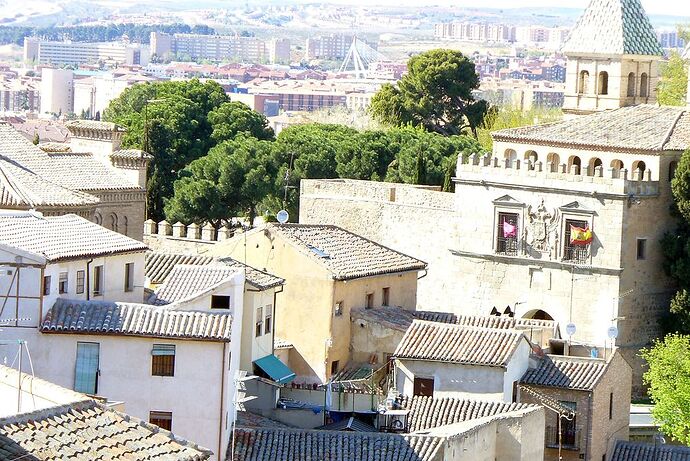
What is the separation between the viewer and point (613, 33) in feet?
221

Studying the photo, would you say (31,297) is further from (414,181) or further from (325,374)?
(414,181)

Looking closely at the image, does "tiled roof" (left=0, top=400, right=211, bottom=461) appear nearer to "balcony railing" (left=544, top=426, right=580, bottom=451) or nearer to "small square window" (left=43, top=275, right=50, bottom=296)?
"small square window" (left=43, top=275, right=50, bottom=296)

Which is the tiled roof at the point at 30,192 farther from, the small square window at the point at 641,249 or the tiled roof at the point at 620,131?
the tiled roof at the point at 620,131

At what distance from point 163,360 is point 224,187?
1556 inches

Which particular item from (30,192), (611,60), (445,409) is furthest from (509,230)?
(445,409)

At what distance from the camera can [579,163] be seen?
2375 inches

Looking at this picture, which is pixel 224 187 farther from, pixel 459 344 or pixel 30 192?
pixel 459 344

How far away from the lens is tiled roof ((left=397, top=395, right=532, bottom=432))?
124ft

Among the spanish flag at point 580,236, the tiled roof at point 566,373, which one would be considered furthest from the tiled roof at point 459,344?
the spanish flag at point 580,236

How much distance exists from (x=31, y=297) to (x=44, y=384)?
657 cm

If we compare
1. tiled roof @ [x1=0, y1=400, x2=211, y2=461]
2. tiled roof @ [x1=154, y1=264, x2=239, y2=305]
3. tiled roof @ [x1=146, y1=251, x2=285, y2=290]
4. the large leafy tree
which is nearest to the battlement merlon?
tiled roof @ [x1=146, y1=251, x2=285, y2=290]

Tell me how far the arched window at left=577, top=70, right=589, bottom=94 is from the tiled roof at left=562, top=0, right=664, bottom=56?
68cm

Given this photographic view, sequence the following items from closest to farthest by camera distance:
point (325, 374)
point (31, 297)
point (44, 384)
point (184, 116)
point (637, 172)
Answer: point (44, 384) → point (31, 297) → point (325, 374) → point (637, 172) → point (184, 116)

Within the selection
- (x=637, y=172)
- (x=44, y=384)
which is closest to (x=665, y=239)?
(x=637, y=172)
